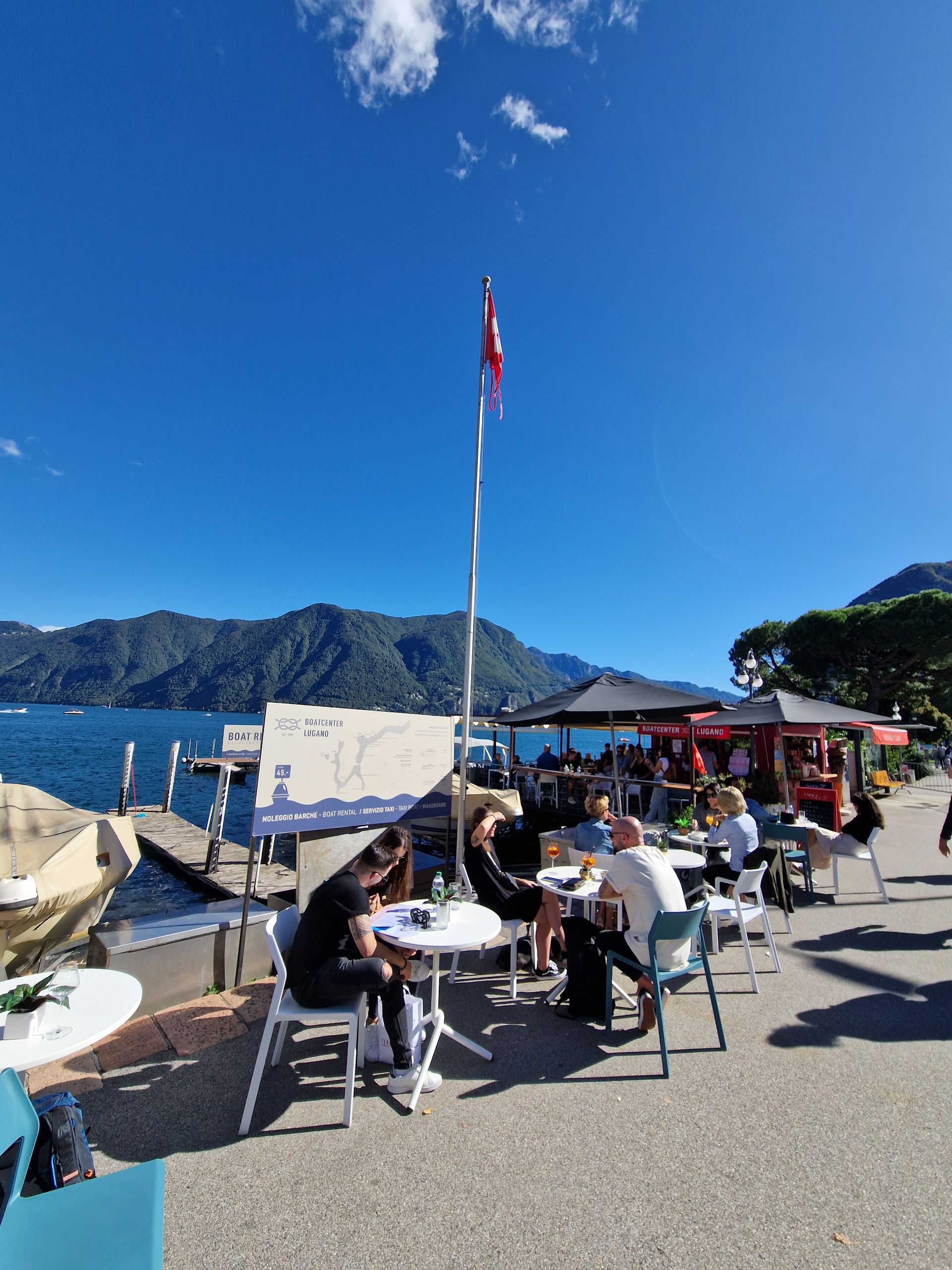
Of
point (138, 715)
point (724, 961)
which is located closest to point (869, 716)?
point (724, 961)

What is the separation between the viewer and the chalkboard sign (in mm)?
9352

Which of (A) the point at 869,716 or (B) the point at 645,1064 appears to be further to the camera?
(A) the point at 869,716

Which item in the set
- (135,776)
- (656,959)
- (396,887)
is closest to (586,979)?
(656,959)

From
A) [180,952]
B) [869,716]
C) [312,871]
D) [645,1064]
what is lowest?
[645,1064]

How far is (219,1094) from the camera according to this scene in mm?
2740

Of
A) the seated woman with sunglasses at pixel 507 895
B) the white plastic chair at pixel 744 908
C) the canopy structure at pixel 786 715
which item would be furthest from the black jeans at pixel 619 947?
the canopy structure at pixel 786 715

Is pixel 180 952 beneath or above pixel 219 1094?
above

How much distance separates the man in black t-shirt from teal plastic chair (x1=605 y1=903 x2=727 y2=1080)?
1.19 m

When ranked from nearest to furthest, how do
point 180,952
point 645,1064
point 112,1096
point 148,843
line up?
1. point 112,1096
2. point 645,1064
3. point 180,952
4. point 148,843

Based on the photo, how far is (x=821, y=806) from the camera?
948 cm

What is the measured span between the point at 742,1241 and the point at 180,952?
3.36 metres

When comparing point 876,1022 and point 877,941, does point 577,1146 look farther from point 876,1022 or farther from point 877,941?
point 877,941

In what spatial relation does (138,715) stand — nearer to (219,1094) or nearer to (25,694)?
(25,694)

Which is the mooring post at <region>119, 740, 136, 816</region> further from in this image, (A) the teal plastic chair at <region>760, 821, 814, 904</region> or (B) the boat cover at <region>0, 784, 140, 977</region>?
(A) the teal plastic chair at <region>760, 821, 814, 904</region>
